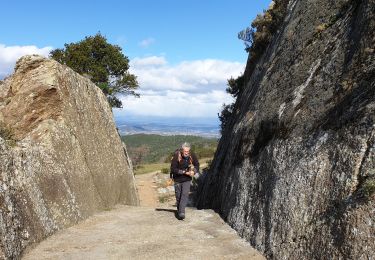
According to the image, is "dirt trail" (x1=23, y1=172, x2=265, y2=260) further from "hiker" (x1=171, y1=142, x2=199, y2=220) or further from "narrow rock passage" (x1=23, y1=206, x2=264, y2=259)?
"hiker" (x1=171, y1=142, x2=199, y2=220)

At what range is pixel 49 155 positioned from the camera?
13.7 metres

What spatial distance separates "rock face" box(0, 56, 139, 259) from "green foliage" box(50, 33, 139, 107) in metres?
27.2

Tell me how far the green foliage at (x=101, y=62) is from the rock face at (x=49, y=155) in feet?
89.1

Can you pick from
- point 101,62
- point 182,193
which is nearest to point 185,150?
point 182,193

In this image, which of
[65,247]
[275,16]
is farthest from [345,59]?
[275,16]

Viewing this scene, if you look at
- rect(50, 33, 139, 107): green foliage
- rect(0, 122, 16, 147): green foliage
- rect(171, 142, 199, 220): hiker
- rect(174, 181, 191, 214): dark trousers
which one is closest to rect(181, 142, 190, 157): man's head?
rect(171, 142, 199, 220): hiker

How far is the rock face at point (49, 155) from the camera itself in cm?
1013

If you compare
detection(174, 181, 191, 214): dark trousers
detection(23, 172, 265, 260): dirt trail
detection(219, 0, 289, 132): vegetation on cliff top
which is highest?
detection(219, 0, 289, 132): vegetation on cliff top

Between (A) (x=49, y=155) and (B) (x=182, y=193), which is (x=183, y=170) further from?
(A) (x=49, y=155)

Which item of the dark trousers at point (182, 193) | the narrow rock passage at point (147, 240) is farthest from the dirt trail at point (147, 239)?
the dark trousers at point (182, 193)

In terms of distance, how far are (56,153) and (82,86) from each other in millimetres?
5800

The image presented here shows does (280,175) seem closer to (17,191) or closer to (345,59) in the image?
(345,59)

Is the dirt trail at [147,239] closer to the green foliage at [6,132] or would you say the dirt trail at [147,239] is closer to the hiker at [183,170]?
the hiker at [183,170]

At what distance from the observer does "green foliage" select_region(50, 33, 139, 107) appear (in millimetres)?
48375
